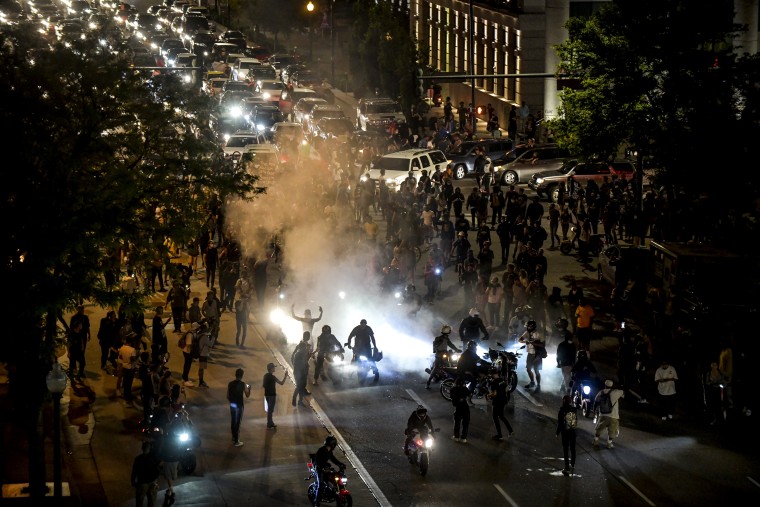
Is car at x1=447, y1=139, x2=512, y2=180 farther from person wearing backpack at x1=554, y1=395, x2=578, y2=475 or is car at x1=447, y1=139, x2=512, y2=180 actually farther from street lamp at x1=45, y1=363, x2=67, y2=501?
street lamp at x1=45, y1=363, x2=67, y2=501

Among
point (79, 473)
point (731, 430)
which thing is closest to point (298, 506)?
point (79, 473)

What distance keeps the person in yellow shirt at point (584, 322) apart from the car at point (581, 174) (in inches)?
619

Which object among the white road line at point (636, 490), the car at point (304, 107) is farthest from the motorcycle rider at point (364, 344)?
the car at point (304, 107)

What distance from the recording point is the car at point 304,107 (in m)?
54.5

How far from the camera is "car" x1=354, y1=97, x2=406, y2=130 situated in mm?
54466

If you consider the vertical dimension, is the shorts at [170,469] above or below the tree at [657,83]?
below

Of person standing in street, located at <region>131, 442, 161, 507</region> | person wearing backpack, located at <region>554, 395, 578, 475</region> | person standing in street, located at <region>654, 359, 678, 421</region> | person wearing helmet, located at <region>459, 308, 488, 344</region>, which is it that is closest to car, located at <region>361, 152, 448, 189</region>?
person wearing helmet, located at <region>459, 308, 488, 344</region>

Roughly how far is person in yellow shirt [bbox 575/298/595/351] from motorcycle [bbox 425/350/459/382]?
2.72m

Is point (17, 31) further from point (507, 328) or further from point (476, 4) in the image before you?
point (476, 4)

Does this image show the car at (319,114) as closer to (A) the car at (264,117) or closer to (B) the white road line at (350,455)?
(A) the car at (264,117)

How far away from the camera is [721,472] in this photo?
738 inches

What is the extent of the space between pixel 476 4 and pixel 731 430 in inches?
1725

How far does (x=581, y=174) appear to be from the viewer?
40.9 meters

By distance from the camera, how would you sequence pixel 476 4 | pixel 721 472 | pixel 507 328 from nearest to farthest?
1. pixel 721 472
2. pixel 507 328
3. pixel 476 4
